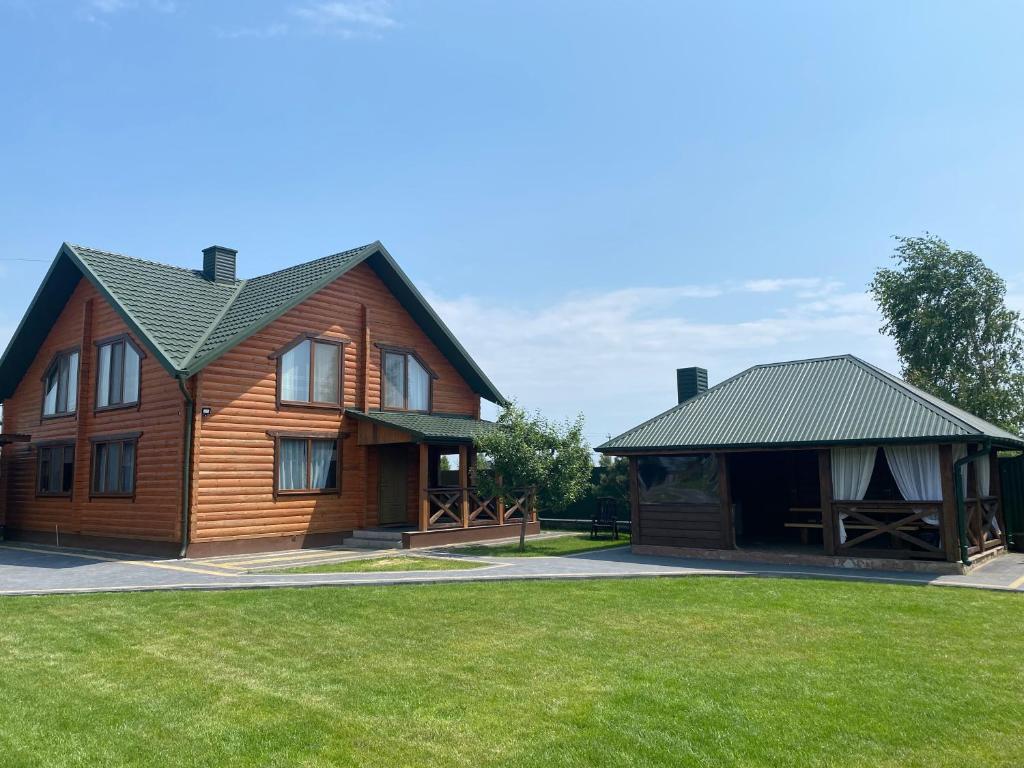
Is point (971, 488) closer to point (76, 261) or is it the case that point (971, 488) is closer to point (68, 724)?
point (68, 724)

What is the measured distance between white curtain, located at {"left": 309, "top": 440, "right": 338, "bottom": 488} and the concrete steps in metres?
1.51

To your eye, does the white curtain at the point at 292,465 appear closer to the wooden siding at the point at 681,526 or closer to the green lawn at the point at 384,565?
the green lawn at the point at 384,565

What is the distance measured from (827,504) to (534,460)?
6703mm

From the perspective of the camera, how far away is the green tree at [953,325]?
36656mm

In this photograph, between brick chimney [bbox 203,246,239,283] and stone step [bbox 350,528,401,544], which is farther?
brick chimney [bbox 203,246,239,283]

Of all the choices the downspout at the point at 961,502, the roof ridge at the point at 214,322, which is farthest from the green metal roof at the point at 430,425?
the downspout at the point at 961,502

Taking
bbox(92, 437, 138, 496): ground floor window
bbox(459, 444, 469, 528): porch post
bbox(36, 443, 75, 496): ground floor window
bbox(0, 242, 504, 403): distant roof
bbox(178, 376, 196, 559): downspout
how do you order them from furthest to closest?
1. bbox(459, 444, 469, 528): porch post
2. bbox(36, 443, 75, 496): ground floor window
3. bbox(92, 437, 138, 496): ground floor window
4. bbox(0, 242, 504, 403): distant roof
5. bbox(178, 376, 196, 559): downspout

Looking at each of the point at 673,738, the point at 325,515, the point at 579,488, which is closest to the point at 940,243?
the point at 579,488

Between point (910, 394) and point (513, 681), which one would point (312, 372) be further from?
point (513, 681)

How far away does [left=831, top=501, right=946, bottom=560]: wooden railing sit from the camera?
14.4 m

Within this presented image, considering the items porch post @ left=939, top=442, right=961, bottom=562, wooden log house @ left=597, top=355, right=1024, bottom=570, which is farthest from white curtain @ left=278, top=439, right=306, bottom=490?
porch post @ left=939, top=442, right=961, bottom=562

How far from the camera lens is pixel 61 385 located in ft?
72.5

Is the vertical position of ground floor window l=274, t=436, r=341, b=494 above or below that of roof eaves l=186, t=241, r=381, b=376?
below

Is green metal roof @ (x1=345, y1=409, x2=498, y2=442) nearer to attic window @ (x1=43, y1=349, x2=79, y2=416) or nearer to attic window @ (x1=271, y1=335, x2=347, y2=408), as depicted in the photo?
attic window @ (x1=271, y1=335, x2=347, y2=408)
